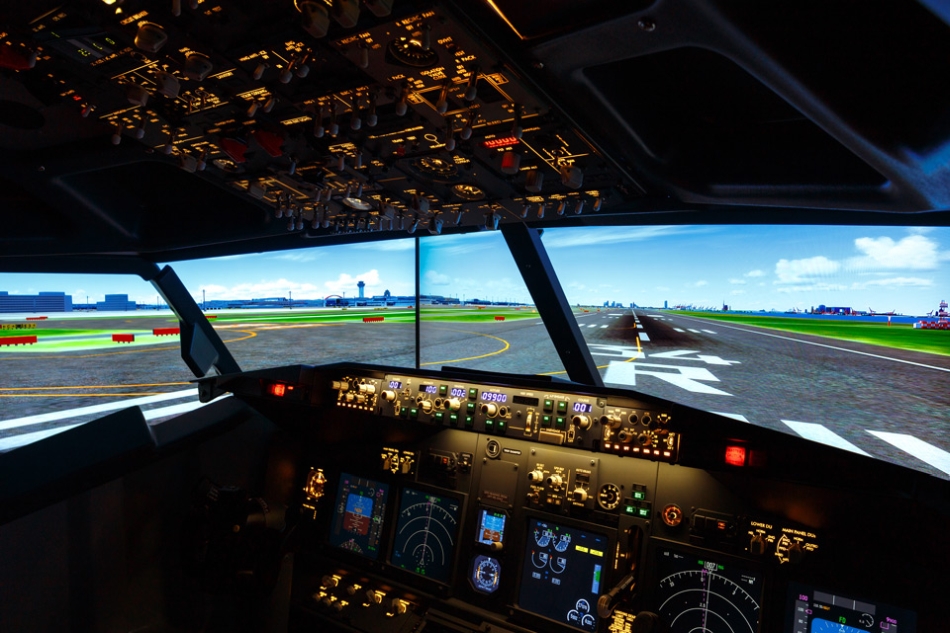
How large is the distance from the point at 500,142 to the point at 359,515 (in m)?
1.87

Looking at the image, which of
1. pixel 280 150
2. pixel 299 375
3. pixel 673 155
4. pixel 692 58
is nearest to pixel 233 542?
pixel 299 375

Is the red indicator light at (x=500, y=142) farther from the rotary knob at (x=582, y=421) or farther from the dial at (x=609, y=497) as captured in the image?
the dial at (x=609, y=497)

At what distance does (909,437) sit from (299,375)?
123 inches

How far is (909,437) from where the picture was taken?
2.27 metres

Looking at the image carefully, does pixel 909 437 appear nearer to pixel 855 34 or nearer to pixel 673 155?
pixel 673 155

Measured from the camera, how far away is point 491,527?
6.61 feet

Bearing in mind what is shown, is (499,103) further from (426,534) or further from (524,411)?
(426,534)

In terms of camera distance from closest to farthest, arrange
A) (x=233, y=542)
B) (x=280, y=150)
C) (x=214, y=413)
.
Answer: (x=280, y=150)
(x=233, y=542)
(x=214, y=413)

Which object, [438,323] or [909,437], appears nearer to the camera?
[909,437]

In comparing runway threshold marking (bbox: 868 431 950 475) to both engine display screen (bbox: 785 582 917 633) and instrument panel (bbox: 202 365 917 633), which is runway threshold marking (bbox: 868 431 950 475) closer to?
engine display screen (bbox: 785 582 917 633)

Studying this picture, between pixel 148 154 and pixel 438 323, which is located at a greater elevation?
pixel 148 154

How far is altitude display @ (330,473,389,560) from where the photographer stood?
2.23 m

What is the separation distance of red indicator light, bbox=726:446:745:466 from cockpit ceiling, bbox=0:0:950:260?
947 millimetres

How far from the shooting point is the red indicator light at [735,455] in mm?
1522
